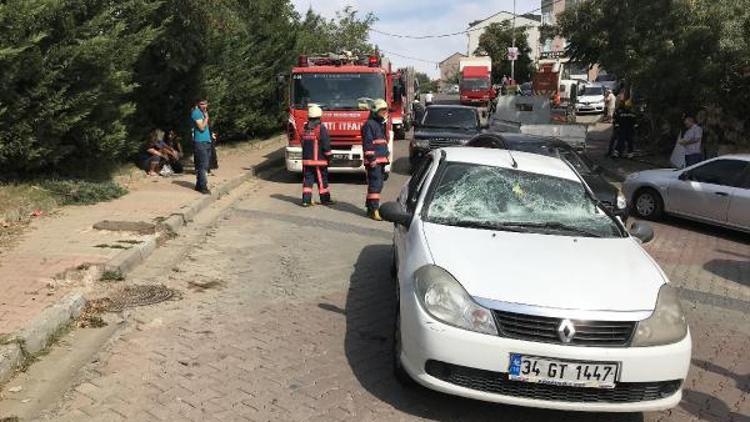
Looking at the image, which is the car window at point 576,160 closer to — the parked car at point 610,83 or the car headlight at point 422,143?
the car headlight at point 422,143

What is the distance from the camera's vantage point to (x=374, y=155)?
10945mm

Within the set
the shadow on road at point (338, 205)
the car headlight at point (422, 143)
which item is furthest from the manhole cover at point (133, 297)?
the car headlight at point (422, 143)

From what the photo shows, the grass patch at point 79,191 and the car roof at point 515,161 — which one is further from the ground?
the car roof at point 515,161

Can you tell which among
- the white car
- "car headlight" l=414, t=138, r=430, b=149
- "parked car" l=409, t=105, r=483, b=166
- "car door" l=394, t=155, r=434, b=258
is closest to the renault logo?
the white car

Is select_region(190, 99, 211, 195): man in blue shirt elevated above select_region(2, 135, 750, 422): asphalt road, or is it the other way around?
select_region(190, 99, 211, 195): man in blue shirt

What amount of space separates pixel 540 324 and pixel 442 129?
44.2 ft

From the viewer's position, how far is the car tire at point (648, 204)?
11781 millimetres

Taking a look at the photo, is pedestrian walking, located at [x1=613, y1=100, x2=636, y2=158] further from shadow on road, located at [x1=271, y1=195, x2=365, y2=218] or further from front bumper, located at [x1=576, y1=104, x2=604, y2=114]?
front bumper, located at [x1=576, y1=104, x2=604, y2=114]

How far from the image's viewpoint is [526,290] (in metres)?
3.96

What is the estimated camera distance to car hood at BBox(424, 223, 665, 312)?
394cm

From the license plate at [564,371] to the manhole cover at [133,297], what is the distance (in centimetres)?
379

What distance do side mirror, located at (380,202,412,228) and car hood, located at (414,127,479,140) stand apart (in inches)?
425

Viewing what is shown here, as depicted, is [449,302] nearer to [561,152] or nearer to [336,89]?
[561,152]

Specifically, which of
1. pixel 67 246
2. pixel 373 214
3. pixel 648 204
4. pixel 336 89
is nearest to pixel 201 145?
pixel 373 214
